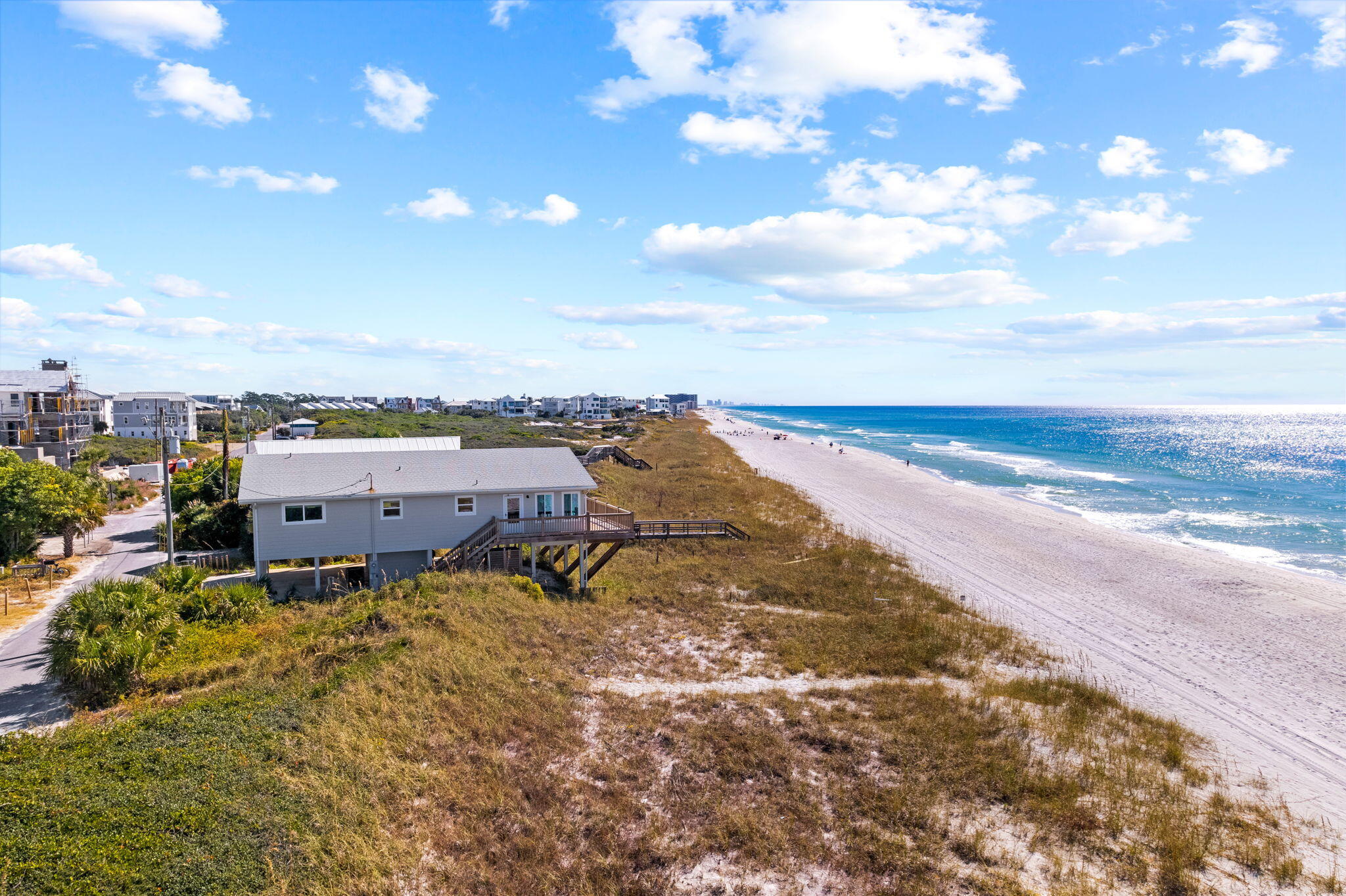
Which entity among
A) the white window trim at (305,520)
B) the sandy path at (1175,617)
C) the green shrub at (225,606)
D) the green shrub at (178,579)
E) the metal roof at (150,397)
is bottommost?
the sandy path at (1175,617)

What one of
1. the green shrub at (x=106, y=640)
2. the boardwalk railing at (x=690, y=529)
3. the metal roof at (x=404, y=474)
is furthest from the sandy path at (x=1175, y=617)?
the green shrub at (x=106, y=640)

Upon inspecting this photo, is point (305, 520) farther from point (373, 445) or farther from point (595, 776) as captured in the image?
point (595, 776)

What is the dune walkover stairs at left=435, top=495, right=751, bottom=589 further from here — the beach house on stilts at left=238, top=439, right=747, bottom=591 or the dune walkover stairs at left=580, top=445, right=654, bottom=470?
the dune walkover stairs at left=580, top=445, right=654, bottom=470

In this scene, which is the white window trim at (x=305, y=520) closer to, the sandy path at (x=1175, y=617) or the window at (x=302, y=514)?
the window at (x=302, y=514)

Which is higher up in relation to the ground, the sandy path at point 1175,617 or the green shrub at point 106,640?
the green shrub at point 106,640

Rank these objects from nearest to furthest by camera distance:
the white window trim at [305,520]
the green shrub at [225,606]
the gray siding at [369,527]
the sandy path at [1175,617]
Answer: the sandy path at [1175,617]
the green shrub at [225,606]
the gray siding at [369,527]
the white window trim at [305,520]

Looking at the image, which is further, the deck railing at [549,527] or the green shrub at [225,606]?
the deck railing at [549,527]

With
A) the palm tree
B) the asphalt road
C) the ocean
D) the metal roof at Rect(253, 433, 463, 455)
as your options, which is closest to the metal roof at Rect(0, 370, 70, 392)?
the asphalt road

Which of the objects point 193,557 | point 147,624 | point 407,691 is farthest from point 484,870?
point 193,557
